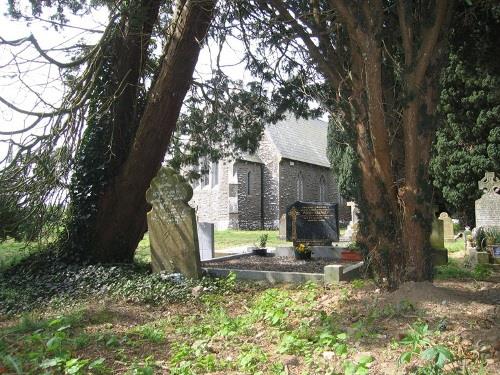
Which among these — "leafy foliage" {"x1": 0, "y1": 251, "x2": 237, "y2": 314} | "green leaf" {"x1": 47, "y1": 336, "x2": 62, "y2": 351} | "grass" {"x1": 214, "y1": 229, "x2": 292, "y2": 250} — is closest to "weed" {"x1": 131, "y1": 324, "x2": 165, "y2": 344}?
"green leaf" {"x1": 47, "y1": 336, "x2": 62, "y2": 351}

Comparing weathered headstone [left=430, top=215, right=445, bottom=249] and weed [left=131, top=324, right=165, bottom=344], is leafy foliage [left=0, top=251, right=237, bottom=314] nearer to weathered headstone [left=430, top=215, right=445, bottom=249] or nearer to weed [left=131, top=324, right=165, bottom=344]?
weed [left=131, top=324, right=165, bottom=344]

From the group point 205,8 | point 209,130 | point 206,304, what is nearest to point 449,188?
point 209,130

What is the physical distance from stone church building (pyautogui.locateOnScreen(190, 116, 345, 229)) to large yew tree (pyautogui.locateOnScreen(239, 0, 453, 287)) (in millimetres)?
25997

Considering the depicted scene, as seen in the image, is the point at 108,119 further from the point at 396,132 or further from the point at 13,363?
the point at 13,363

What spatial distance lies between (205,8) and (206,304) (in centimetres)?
528

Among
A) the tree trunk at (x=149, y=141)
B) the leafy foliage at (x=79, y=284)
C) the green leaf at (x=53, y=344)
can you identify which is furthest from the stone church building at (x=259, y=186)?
the green leaf at (x=53, y=344)

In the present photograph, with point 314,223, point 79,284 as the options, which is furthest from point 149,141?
point 314,223

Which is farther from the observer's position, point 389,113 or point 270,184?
point 270,184

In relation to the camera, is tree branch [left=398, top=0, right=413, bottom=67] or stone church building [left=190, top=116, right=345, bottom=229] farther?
stone church building [left=190, top=116, right=345, bottom=229]

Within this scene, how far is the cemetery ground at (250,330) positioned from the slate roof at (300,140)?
26.8m

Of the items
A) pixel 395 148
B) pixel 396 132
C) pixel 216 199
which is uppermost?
pixel 216 199

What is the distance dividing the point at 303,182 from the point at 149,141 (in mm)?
28304

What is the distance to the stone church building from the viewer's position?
3331cm

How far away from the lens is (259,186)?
34406 millimetres
